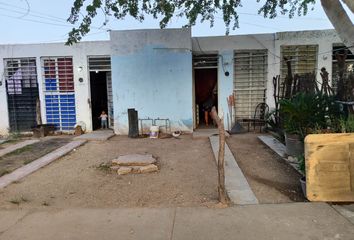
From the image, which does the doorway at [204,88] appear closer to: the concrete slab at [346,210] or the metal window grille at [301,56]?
the metal window grille at [301,56]

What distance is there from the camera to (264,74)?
10.5 meters

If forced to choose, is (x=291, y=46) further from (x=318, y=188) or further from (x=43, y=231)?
(x=43, y=231)

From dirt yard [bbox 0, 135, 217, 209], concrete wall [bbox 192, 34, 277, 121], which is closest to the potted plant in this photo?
dirt yard [bbox 0, 135, 217, 209]

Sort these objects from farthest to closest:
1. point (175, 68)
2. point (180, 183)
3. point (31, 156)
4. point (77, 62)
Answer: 1. point (77, 62)
2. point (175, 68)
3. point (31, 156)
4. point (180, 183)

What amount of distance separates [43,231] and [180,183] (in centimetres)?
227

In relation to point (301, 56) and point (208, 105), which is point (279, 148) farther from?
point (208, 105)

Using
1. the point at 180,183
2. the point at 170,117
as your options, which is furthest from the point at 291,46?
the point at 180,183

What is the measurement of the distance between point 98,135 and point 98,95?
2.43 metres

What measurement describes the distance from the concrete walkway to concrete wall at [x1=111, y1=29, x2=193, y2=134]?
645 cm

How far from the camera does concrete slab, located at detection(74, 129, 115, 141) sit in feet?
31.9

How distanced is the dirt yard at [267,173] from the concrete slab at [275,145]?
98 millimetres

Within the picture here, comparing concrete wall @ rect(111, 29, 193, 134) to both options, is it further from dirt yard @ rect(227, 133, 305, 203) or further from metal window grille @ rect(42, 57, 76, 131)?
dirt yard @ rect(227, 133, 305, 203)

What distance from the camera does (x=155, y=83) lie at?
407 inches

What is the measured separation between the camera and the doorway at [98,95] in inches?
454
